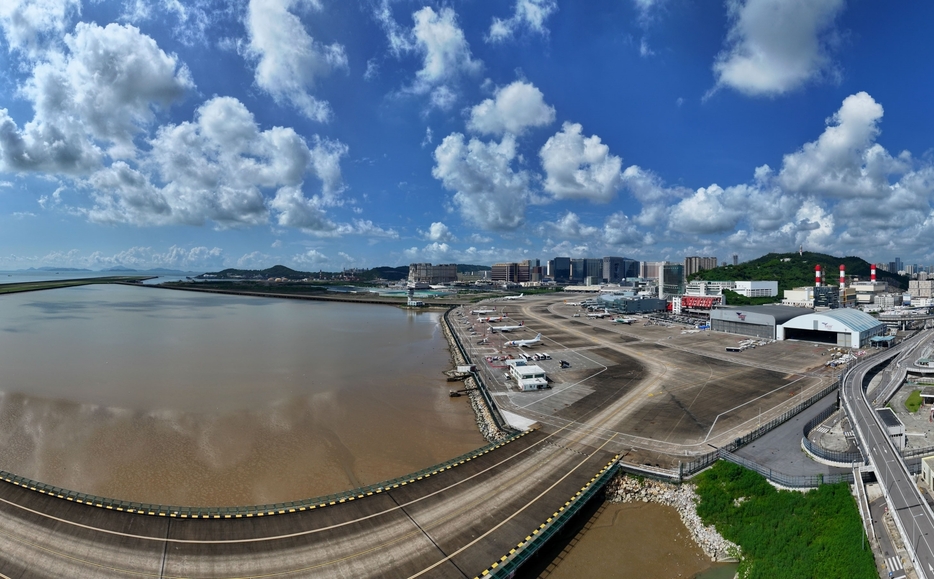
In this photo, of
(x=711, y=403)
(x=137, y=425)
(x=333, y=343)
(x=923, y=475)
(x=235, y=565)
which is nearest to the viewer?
(x=235, y=565)

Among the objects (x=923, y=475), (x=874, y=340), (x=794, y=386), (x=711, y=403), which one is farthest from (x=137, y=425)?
(x=874, y=340)

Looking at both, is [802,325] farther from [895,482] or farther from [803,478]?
[803,478]

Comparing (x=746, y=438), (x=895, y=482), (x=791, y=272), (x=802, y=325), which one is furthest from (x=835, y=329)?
(x=791, y=272)

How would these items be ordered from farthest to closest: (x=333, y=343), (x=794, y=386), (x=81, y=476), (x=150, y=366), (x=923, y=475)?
(x=333, y=343)
(x=150, y=366)
(x=794, y=386)
(x=81, y=476)
(x=923, y=475)

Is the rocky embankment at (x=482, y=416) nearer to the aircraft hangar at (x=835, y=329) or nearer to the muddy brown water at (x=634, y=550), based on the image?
the muddy brown water at (x=634, y=550)

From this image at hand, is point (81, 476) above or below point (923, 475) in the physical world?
below

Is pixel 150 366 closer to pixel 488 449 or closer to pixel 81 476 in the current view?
pixel 81 476

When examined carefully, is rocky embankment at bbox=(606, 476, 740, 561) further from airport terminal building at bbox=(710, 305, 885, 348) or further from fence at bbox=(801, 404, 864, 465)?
airport terminal building at bbox=(710, 305, 885, 348)

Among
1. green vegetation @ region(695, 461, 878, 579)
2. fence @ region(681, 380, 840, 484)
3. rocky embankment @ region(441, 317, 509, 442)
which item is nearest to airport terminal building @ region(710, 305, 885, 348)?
fence @ region(681, 380, 840, 484)
